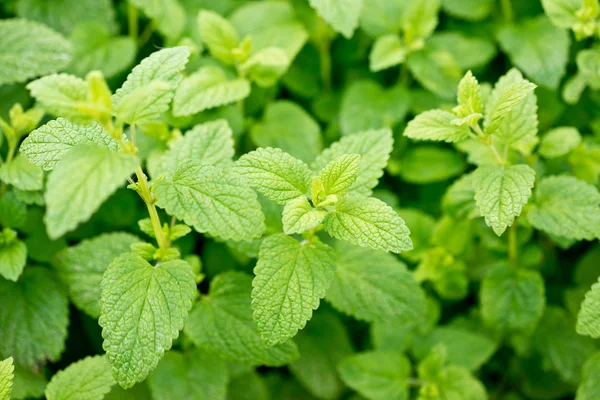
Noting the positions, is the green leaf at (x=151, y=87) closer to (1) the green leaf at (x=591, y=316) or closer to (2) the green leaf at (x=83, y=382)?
(2) the green leaf at (x=83, y=382)

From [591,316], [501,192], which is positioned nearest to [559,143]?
A: [501,192]

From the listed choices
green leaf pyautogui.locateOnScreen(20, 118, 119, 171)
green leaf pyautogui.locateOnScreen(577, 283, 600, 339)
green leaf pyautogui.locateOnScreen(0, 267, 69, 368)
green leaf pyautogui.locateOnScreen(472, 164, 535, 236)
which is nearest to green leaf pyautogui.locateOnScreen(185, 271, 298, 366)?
green leaf pyautogui.locateOnScreen(0, 267, 69, 368)

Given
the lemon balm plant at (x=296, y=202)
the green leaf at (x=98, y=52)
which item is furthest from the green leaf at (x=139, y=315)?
the green leaf at (x=98, y=52)

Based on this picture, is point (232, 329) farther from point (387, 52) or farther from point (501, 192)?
point (387, 52)

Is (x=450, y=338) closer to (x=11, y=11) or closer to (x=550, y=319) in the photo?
(x=550, y=319)

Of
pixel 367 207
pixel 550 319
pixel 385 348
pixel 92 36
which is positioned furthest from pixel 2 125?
pixel 550 319
